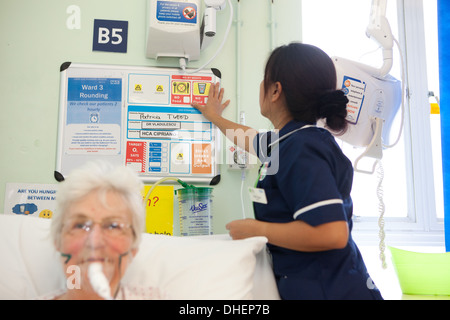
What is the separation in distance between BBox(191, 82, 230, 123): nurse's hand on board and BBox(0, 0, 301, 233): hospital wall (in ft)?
0.19

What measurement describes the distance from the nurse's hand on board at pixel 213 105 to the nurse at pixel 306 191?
1.91 feet

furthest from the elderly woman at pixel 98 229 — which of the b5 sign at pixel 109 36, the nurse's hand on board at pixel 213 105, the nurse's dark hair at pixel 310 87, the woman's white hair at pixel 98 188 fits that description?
the b5 sign at pixel 109 36

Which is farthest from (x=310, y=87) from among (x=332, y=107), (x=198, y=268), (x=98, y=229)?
(x=98, y=229)

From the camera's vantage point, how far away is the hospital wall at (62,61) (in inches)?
79.4

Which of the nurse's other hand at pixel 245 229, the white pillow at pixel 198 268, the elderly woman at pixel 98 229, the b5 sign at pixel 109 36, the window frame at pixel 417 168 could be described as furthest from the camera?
the window frame at pixel 417 168

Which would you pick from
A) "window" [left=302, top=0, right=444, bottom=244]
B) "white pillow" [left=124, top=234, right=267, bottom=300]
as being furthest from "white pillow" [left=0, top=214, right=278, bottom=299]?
"window" [left=302, top=0, right=444, bottom=244]

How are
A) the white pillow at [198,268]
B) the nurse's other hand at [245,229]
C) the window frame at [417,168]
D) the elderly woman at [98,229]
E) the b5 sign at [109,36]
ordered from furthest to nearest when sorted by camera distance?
the window frame at [417,168] < the b5 sign at [109,36] < the nurse's other hand at [245,229] < the white pillow at [198,268] < the elderly woman at [98,229]

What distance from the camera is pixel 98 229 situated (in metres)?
0.90

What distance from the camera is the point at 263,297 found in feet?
3.92

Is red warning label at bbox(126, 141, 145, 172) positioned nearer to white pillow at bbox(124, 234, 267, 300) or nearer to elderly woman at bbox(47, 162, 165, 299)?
white pillow at bbox(124, 234, 267, 300)

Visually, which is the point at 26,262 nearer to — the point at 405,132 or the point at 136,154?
the point at 136,154

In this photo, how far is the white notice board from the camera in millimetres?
2035

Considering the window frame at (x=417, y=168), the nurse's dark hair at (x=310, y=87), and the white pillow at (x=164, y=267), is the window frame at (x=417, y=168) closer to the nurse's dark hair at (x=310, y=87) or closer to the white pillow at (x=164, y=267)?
the nurse's dark hair at (x=310, y=87)

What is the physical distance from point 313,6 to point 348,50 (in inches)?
13.4
